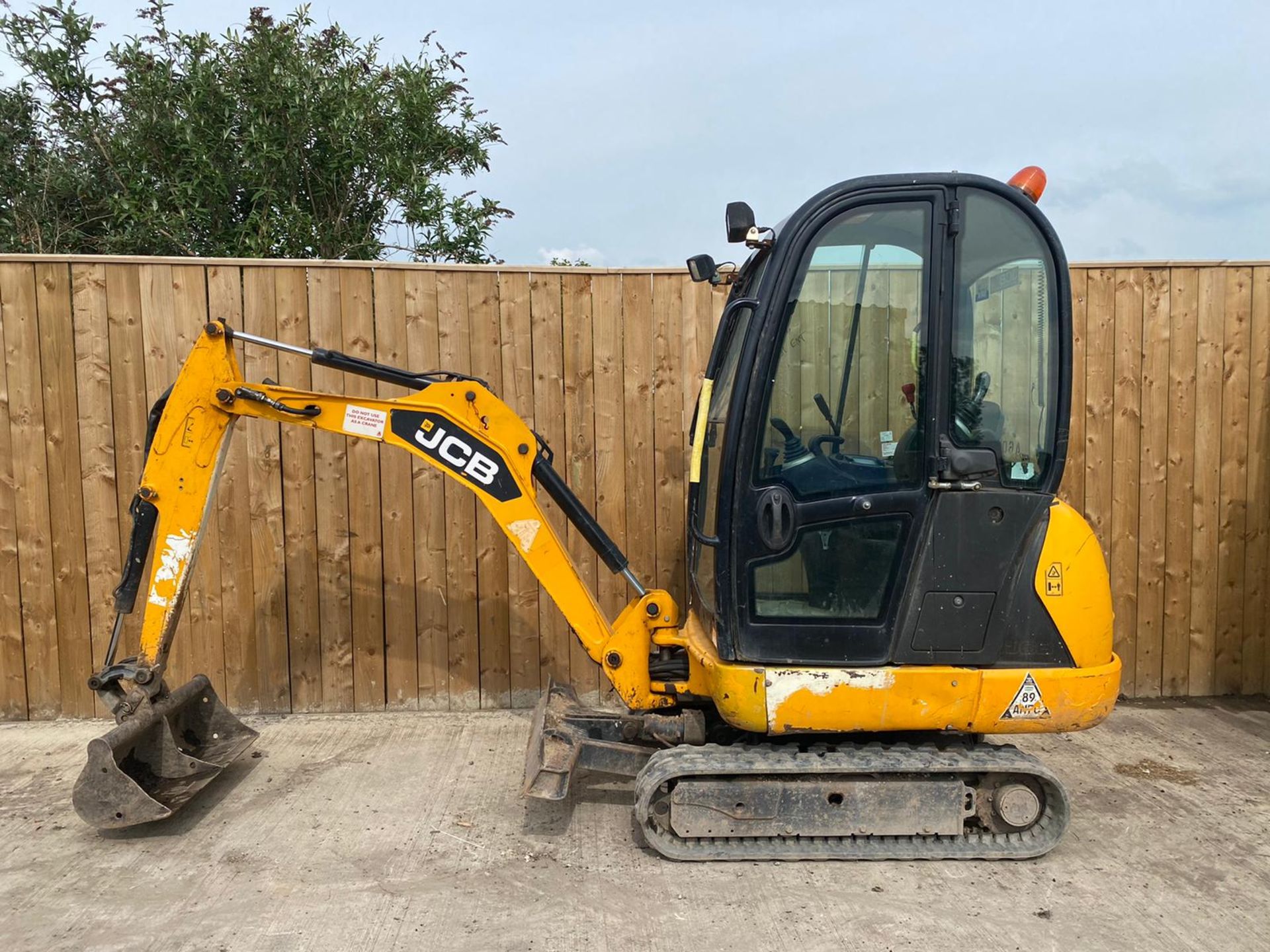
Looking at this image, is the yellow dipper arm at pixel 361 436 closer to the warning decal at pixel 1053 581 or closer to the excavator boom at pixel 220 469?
the excavator boom at pixel 220 469

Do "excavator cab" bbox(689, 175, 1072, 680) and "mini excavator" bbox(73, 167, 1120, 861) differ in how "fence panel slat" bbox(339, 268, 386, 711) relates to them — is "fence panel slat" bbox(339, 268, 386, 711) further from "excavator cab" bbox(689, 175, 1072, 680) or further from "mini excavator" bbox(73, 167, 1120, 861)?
"excavator cab" bbox(689, 175, 1072, 680)

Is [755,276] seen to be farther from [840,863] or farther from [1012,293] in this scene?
[840,863]

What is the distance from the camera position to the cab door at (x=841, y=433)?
3043 mm

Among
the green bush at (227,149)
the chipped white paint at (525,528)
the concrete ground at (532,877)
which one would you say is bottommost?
the concrete ground at (532,877)

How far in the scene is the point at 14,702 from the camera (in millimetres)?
4742

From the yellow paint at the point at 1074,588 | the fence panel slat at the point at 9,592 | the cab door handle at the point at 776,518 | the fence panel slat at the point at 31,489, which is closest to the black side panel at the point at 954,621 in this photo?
the yellow paint at the point at 1074,588

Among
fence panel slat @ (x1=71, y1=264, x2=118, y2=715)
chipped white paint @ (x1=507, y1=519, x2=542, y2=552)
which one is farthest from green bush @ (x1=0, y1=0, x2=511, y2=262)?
chipped white paint @ (x1=507, y1=519, x2=542, y2=552)

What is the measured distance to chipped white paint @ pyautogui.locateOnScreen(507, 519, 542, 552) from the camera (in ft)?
11.9

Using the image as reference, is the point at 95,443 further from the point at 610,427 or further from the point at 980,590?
the point at 980,590

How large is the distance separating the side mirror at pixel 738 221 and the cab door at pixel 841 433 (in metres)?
0.21

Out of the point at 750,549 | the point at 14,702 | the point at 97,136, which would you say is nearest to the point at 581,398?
the point at 750,549

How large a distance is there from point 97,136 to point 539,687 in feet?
20.0

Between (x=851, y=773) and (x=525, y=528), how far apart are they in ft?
5.26

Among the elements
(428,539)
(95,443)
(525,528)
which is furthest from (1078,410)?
(95,443)
